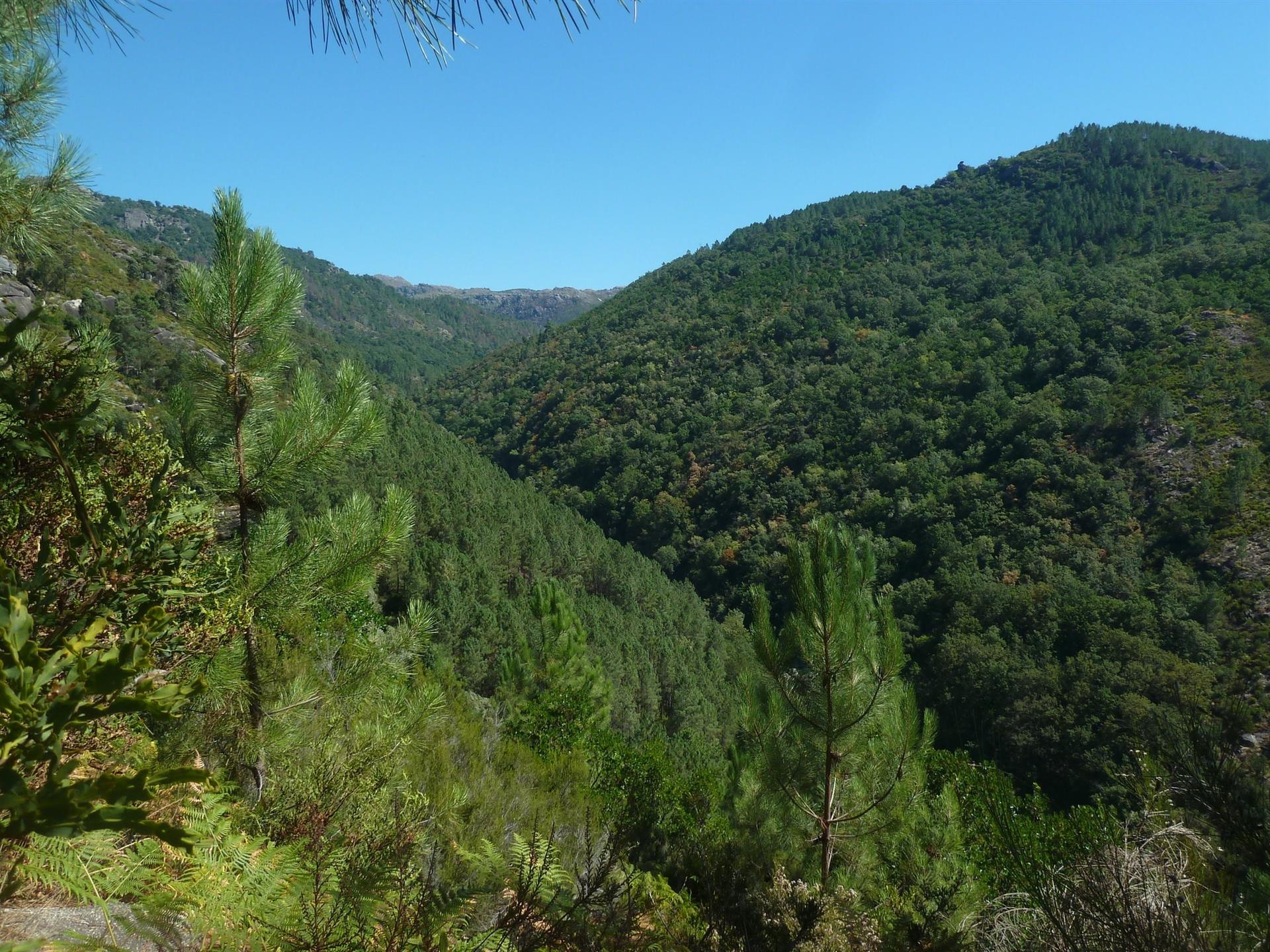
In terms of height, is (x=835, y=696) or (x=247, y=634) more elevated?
(x=247, y=634)

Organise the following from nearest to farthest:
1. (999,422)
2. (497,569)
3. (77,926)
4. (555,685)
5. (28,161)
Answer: (77,926), (28,161), (555,685), (497,569), (999,422)

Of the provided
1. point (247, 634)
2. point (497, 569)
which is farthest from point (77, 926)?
point (497, 569)

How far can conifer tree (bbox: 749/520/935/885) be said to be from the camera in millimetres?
4789

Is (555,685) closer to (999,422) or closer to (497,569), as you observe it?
(497,569)

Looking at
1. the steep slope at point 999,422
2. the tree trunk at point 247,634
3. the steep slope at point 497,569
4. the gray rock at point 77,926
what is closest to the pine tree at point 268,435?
the tree trunk at point 247,634

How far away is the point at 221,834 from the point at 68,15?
8.79ft

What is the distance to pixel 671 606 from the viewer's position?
1475 inches

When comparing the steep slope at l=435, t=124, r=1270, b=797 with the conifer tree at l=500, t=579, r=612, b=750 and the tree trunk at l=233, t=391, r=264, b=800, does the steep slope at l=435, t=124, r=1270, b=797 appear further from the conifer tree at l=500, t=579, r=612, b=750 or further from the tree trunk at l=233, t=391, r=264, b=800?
the conifer tree at l=500, t=579, r=612, b=750

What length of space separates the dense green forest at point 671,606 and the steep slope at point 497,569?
0.28m

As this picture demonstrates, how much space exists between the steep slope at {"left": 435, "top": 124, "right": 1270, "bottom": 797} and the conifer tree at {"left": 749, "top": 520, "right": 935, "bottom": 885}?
1.76 metres

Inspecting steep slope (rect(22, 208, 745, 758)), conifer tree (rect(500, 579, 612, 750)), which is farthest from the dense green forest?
steep slope (rect(22, 208, 745, 758))

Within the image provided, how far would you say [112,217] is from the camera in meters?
118

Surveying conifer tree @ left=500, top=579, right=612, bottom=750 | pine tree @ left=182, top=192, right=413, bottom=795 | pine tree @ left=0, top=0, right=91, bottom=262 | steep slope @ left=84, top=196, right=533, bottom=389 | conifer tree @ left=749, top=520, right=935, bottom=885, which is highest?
steep slope @ left=84, top=196, right=533, bottom=389

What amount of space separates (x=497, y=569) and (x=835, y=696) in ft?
85.6
